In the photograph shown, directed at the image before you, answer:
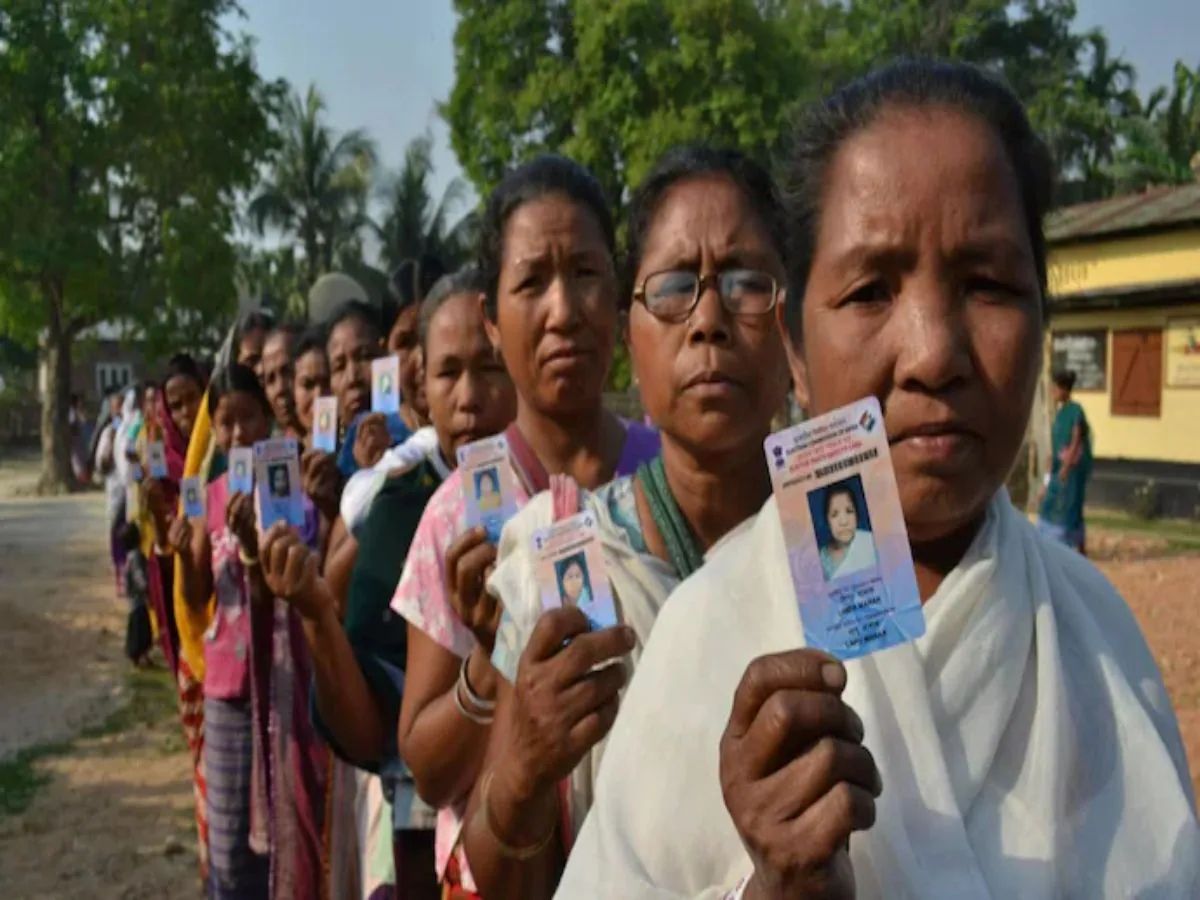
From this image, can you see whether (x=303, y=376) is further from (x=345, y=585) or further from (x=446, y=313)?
(x=446, y=313)

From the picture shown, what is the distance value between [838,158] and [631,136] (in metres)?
24.6

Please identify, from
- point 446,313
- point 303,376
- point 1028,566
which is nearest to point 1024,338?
point 1028,566

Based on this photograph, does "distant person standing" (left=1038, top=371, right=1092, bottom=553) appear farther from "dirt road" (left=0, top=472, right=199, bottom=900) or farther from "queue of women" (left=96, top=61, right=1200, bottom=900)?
"queue of women" (left=96, top=61, right=1200, bottom=900)

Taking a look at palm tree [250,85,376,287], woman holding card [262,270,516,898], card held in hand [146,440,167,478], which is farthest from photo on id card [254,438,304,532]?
palm tree [250,85,376,287]

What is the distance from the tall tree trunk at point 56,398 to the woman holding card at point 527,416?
23121 mm

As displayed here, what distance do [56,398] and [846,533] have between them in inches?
1000

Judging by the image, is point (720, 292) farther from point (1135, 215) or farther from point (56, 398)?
point (56, 398)

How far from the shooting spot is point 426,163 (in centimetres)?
3616

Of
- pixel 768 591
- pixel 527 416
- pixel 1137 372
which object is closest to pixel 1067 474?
pixel 1137 372

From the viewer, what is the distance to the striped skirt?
13.8ft

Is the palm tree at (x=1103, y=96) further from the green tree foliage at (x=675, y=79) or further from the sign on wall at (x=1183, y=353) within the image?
the sign on wall at (x=1183, y=353)

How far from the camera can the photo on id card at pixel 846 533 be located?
3.90 feet

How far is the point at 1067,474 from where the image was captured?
41.5ft

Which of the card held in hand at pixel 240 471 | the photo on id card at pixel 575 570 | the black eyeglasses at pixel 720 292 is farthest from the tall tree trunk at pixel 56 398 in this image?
the photo on id card at pixel 575 570
